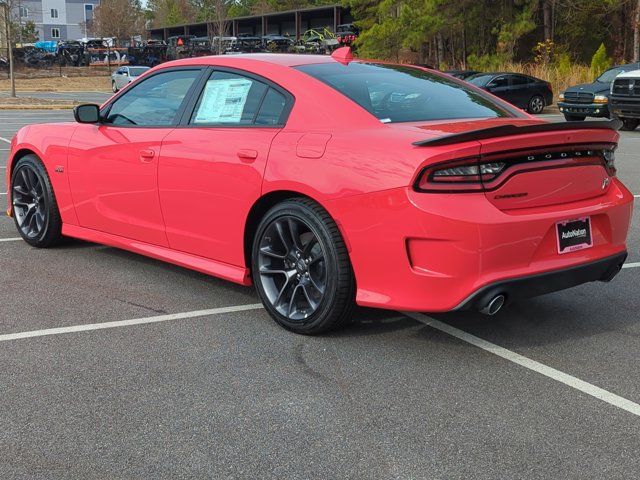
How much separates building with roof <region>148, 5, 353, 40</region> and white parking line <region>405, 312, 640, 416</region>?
59.5 m

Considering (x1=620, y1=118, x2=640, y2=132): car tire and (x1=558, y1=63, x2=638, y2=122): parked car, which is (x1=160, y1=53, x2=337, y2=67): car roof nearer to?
(x1=620, y1=118, x2=640, y2=132): car tire

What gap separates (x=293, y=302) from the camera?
452 cm

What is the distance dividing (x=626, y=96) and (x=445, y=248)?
57.1 feet

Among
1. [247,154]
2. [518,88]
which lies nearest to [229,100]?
[247,154]

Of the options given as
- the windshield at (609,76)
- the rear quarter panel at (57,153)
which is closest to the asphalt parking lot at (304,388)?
the rear quarter panel at (57,153)

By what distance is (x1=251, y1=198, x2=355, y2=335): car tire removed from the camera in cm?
421

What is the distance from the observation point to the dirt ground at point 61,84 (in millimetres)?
42406

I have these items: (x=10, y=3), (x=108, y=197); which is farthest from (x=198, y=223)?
(x=10, y=3)

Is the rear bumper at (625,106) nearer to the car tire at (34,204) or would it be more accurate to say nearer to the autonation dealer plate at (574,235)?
the car tire at (34,204)

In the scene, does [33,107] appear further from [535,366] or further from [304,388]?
[535,366]

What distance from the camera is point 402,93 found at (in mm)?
4766

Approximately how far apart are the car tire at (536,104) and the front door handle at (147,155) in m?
25.4

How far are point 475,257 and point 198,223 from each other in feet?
6.24

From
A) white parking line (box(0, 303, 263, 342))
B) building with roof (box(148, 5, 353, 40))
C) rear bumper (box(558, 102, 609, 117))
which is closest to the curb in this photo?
rear bumper (box(558, 102, 609, 117))
